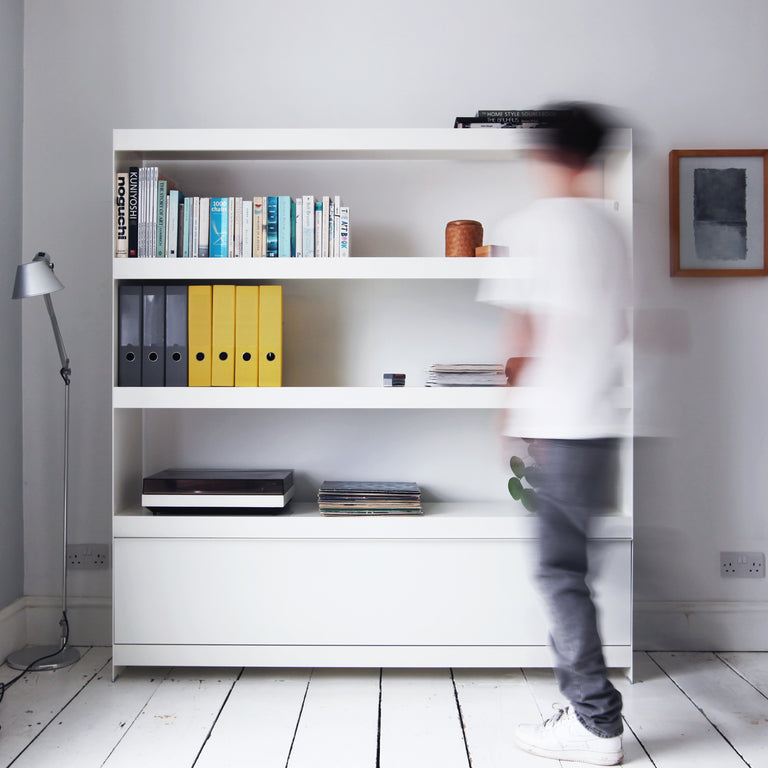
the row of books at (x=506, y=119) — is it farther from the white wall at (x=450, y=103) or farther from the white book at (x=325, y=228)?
the white book at (x=325, y=228)

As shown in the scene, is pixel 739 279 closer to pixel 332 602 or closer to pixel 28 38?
pixel 332 602

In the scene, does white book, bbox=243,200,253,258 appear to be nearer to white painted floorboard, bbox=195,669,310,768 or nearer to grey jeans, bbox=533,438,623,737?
grey jeans, bbox=533,438,623,737

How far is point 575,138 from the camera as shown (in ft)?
5.55

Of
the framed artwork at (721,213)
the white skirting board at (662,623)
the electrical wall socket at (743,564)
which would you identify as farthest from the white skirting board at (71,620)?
the framed artwork at (721,213)

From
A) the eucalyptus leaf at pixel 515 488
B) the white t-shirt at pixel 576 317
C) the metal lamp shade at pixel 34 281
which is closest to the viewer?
the white t-shirt at pixel 576 317

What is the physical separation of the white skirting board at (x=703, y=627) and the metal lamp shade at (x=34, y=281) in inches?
85.8

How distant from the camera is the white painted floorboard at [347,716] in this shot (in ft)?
5.73

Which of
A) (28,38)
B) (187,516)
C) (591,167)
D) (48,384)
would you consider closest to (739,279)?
(591,167)

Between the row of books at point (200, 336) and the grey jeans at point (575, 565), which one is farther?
the row of books at point (200, 336)

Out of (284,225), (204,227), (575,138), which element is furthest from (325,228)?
(575,138)

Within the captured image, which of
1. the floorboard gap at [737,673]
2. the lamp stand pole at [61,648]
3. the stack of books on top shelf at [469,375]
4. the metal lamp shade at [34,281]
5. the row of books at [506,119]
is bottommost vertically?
the floorboard gap at [737,673]

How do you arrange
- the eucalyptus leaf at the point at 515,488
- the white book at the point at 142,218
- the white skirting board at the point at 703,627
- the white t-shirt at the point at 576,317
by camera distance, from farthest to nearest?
the white skirting board at the point at 703,627, the eucalyptus leaf at the point at 515,488, the white book at the point at 142,218, the white t-shirt at the point at 576,317

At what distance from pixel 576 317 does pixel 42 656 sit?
201 centimetres

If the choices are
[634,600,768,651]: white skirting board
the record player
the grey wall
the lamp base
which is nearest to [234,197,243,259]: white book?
the record player
